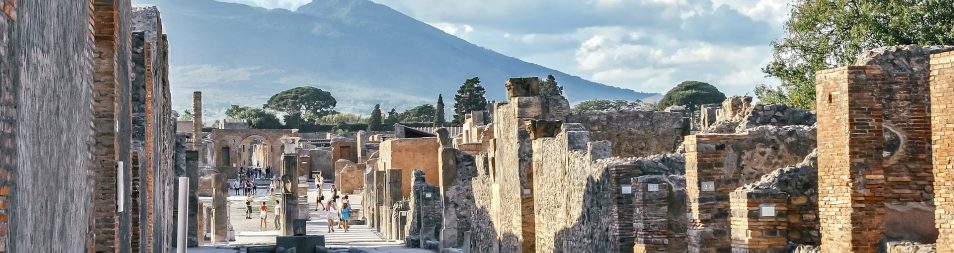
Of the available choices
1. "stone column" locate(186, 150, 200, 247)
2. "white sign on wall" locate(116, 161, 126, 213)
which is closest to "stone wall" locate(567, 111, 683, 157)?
"stone column" locate(186, 150, 200, 247)

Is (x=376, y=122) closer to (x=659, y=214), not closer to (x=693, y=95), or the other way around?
(x=693, y=95)

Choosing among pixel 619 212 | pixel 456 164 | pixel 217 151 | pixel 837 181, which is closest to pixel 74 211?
pixel 837 181

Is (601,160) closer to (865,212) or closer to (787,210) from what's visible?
(787,210)

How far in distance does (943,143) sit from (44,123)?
622 centimetres

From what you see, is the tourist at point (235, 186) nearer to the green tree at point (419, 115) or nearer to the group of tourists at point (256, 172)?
the group of tourists at point (256, 172)

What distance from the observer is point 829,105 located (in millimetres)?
13570

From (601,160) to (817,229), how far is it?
20.8 feet

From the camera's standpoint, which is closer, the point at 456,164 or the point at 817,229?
the point at 817,229

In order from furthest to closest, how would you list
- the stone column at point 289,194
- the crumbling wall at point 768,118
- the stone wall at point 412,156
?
the stone wall at point 412,156, the stone column at point 289,194, the crumbling wall at point 768,118

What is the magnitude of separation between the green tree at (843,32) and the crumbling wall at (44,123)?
88.2 ft

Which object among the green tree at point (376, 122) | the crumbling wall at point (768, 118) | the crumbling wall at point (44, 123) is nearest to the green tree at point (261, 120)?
the green tree at point (376, 122)

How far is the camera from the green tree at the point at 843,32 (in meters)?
36.3

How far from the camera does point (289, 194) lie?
4650 centimetres

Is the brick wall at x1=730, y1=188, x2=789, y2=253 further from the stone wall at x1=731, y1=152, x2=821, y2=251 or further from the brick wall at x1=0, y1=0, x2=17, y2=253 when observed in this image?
the brick wall at x1=0, y1=0, x2=17, y2=253
